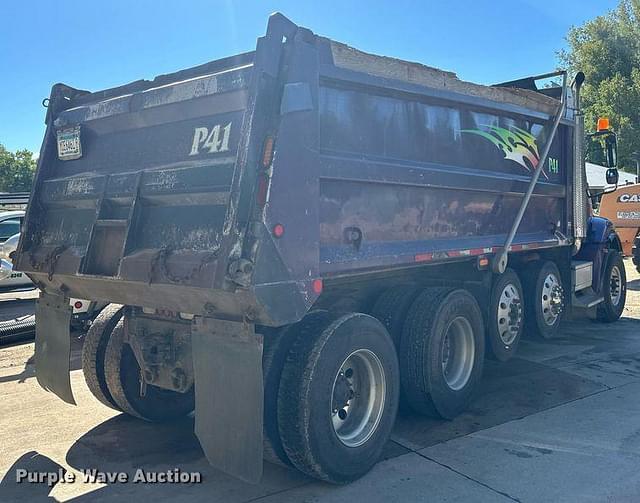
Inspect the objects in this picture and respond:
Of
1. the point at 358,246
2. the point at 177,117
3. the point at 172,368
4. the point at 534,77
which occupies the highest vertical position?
the point at 534,77

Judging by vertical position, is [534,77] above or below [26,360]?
above

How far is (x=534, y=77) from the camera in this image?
7176 millimetres

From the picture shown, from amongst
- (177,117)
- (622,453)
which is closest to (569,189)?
(622,453)

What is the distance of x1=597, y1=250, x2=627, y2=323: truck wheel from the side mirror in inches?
57.7

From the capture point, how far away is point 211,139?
374cm

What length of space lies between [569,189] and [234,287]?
17.3 feet

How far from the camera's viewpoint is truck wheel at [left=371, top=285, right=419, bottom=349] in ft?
15.8

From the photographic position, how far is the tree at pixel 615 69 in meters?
28.9

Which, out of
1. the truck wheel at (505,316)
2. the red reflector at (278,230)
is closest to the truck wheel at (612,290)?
the truck wheel at (505,316)

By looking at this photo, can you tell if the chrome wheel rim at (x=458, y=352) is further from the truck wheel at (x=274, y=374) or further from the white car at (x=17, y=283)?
the white car at (x=17, y=283)

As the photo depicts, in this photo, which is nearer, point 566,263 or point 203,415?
point 203,415

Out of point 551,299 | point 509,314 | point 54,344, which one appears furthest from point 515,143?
point 54,344

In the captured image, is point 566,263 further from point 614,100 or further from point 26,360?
point 614,100

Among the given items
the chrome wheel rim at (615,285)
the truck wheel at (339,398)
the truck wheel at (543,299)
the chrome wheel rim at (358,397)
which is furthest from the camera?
the chrome wheel rim at (615,285)
